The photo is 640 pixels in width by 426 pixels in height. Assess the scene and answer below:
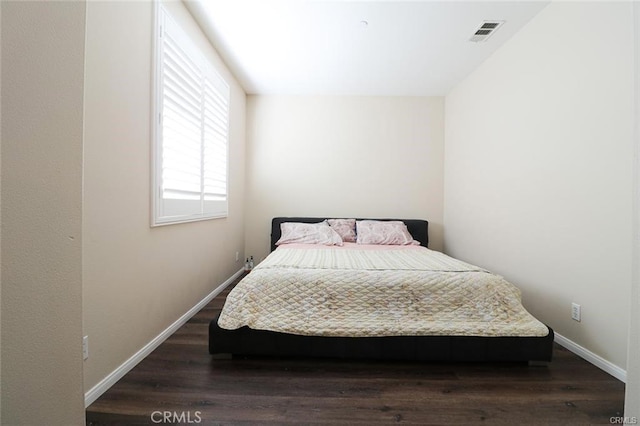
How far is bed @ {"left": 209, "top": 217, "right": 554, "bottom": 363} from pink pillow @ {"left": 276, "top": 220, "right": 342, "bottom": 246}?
1.46m

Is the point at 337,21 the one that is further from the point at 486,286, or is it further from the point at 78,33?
the point at 486,286

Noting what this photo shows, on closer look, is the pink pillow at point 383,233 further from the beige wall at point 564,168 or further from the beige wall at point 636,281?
the beige wall at point 636,281

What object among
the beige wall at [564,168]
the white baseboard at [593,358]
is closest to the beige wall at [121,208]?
the white baseboard at [593,358]

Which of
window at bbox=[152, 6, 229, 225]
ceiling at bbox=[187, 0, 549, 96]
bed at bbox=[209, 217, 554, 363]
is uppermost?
ceiling at bbox=[187, 0, 549, 96]

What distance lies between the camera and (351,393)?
147 cm

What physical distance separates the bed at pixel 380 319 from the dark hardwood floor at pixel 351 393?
89 mm

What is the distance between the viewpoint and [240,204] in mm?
3770

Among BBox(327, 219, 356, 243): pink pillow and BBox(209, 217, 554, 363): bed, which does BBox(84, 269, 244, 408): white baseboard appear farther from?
BBox(327, 219, 356, 243): pink pillow

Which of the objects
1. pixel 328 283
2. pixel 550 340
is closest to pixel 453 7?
pixel 328 283

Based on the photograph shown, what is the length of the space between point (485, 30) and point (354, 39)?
115cm

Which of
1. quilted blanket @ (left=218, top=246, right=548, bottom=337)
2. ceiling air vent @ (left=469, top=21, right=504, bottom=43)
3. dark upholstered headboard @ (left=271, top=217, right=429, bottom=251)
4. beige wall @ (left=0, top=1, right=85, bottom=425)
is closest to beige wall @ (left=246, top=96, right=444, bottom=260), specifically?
dark upholstered headboard @ (left=271, top=217, right=429, bottom=251)

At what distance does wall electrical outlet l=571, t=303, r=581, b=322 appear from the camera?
6.12 ft

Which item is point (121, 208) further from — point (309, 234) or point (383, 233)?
point (383, 233)

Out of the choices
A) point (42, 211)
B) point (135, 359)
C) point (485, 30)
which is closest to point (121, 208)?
point (135, 359)
